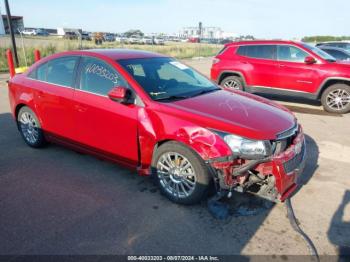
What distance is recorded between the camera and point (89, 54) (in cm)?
421

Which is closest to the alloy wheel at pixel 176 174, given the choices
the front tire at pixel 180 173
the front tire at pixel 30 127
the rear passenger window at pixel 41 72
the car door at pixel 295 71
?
the front tire at pixel 180 173

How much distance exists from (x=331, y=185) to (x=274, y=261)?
1873 mm

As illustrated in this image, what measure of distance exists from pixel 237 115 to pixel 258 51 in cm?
626

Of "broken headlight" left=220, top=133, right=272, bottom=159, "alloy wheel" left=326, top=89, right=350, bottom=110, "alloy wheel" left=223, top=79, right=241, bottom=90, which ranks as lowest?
"alloy wheel" left=326, top=89, right=350, bottom=110

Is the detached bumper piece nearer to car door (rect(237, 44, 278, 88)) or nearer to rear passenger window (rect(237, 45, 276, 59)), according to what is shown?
car door (rect(237, 44, 278, 88))

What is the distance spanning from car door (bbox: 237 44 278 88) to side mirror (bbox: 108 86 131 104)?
6075 millimetres

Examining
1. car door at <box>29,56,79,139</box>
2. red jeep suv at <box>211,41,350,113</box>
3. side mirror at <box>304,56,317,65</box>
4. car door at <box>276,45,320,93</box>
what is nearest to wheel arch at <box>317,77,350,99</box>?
red jeep suv at <box>211,41,350,113</box>

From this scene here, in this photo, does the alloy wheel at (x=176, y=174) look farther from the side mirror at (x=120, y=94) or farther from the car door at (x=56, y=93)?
the car door at (x=56, y=93)

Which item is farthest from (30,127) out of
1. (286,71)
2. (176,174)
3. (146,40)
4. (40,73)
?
(146,40)

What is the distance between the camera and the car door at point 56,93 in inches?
168

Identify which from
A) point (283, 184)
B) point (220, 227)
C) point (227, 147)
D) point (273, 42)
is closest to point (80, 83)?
point (227, 147)

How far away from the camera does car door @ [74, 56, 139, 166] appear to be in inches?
145

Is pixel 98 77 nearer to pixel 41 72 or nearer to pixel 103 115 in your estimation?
pixel 103 115

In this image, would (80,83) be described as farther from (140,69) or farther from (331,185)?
(331,185)
